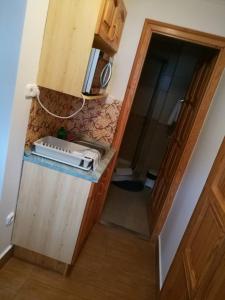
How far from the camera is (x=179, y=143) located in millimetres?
2652

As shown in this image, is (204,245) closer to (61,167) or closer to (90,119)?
(61,167)

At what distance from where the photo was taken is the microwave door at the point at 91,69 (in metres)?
1.56

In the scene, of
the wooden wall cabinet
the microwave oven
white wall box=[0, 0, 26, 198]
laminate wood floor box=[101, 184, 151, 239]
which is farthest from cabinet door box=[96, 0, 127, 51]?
laminate wood floor box=[101, 184, 151, 239]

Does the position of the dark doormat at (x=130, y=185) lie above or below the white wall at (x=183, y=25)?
below

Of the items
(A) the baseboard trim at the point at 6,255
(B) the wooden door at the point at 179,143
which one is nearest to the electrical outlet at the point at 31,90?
(A) the baseboard trim at the point at 6,255

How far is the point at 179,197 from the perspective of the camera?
2307 millimetres

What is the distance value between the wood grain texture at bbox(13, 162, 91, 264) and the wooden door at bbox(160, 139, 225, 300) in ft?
2.32

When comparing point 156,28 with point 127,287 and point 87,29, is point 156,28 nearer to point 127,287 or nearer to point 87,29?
point 87,29

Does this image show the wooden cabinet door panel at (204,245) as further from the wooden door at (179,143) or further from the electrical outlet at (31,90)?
the electrical outlet at (31,90)

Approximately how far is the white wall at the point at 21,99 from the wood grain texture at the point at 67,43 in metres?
0.05

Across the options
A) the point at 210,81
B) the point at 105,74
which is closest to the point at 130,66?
the point at 105,74

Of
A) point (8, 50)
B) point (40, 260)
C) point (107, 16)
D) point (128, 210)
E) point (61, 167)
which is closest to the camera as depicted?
point (8, 50)

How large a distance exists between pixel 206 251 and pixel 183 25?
1.82 m

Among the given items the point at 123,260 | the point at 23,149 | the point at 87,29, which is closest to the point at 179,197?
the point at 123,260
